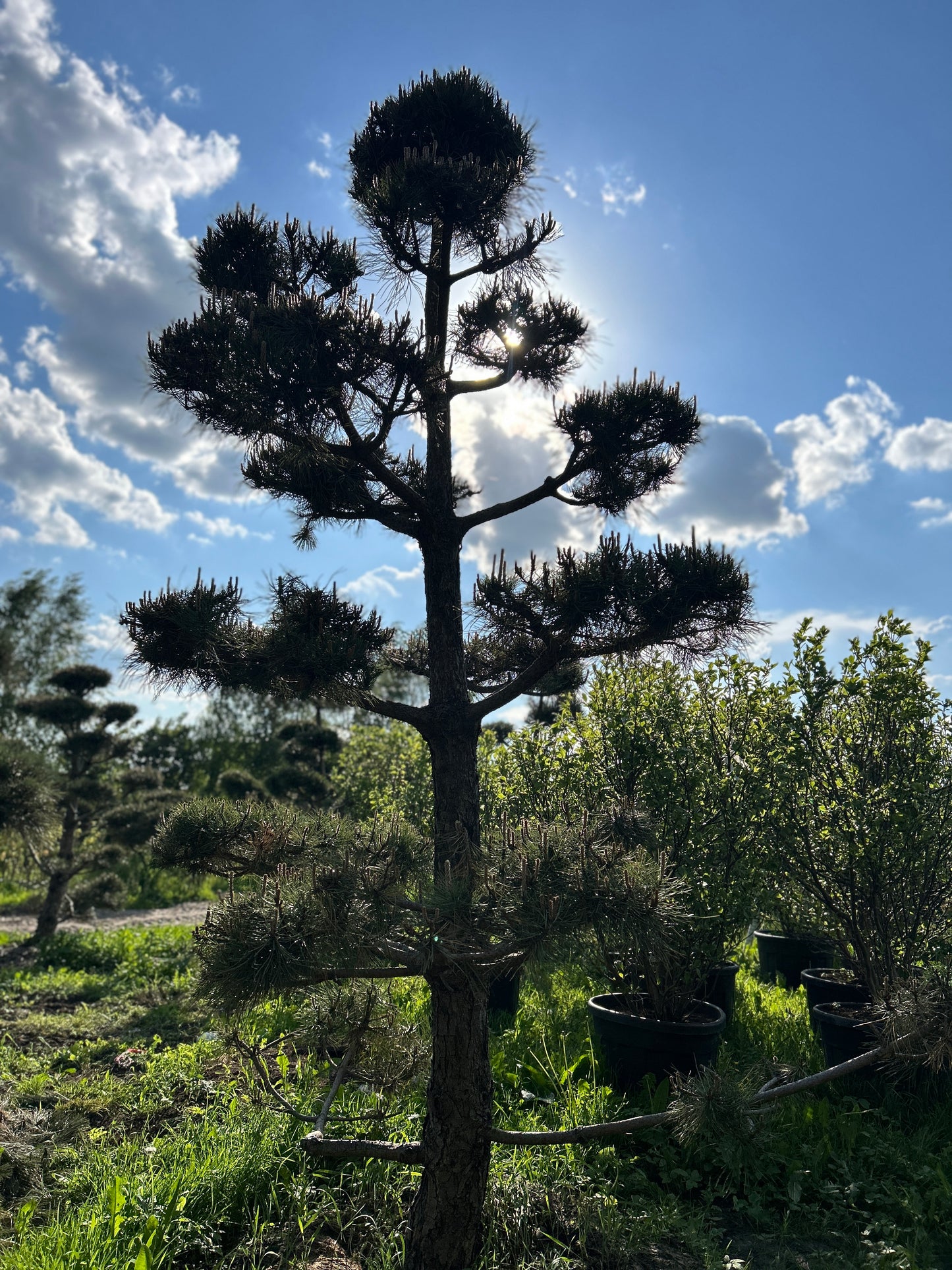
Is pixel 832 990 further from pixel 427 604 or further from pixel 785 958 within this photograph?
pixel 427 604

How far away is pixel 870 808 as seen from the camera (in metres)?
4.70

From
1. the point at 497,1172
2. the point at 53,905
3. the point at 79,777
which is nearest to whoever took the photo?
the point at 497,1172

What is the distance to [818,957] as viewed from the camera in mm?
7324

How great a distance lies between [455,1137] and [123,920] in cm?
1121

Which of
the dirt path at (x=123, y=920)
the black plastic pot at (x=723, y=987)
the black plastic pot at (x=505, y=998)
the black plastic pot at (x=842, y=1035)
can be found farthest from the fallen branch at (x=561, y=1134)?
the dirt path at (x=123, y=920)

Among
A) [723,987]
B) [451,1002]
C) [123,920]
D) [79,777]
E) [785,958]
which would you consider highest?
[79,777]

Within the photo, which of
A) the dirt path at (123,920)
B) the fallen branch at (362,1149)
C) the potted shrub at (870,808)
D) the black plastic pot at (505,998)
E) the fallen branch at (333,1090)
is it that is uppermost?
the potted shrub at (870,808)

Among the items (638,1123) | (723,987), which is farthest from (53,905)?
(638,1123)

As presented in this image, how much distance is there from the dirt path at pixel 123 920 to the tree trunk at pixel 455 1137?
28.0ft

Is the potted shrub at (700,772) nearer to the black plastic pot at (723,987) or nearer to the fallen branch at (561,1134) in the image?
the black plastic pot at (723,987)

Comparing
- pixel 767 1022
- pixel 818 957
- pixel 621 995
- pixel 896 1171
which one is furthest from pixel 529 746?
pixel 818 957

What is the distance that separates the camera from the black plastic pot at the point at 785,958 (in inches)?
286

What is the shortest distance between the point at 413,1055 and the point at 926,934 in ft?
10.5

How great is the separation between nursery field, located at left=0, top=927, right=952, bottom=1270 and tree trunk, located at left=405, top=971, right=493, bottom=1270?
0.66ft
